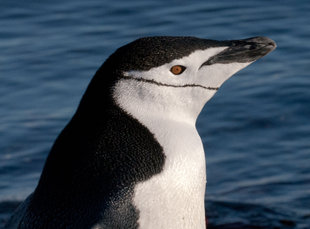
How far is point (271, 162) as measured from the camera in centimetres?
750

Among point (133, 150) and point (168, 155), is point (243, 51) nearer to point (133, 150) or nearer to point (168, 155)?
point (168, 155)

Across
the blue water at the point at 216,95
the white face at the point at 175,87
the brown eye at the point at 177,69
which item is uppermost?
the brown eye at the point at 177,69

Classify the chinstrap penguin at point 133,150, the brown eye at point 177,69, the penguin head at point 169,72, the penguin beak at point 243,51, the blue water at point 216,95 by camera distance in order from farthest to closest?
the blue water at point 216,95, the penguin beak at point 243,51, the brown eye at point 177,69, the penguin head at point 169,72, the chinstrap penguin at point 133,150

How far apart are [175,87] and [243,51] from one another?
54 cm

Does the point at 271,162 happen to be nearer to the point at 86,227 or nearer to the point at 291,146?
the point at 291,146

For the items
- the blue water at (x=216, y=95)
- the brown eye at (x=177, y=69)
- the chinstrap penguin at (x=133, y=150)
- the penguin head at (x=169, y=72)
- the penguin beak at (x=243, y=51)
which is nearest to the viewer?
the chinstrap penguin at (x=133, y=150)

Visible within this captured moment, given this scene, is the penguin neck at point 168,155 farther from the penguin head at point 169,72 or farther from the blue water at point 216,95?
the blue water at point 216,95

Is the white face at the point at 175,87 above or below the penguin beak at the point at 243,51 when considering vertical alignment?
below

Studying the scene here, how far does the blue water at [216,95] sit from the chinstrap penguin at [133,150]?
2.33m

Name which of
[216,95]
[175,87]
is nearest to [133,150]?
[175,87]

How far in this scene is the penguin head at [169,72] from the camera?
4270 mm

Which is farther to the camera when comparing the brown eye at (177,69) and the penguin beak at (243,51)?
the penguin beak at (243,51)

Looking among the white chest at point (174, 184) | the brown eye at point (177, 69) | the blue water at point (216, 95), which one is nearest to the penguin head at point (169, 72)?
the brown eye at point (177, 69)

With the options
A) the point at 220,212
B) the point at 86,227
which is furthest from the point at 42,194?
the point at 220,212
